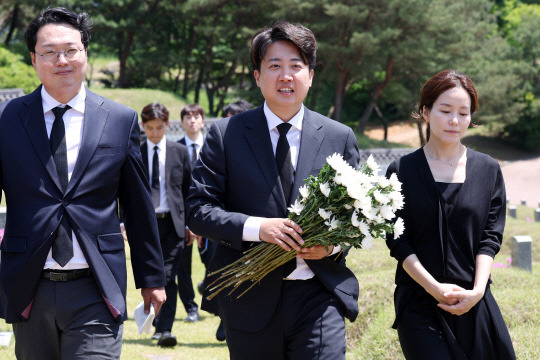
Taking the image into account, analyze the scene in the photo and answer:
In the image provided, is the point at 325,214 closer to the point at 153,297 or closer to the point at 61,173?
the point at 153,297

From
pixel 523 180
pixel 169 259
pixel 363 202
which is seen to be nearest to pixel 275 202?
pixel 363 202

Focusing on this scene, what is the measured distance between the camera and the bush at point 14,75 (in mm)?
23281

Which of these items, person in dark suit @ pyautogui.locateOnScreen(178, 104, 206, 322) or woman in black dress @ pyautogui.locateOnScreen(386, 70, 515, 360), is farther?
person in dark suit @ pyautogui.locateOnScreen(178, 104, 206, 322)

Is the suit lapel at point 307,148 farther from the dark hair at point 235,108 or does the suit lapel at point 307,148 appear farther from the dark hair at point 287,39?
the dark hair at point 235,108

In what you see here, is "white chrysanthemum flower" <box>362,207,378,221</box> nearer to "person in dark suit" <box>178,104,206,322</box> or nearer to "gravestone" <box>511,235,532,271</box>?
"person in dark suit" <box>178,104,206,322</box>

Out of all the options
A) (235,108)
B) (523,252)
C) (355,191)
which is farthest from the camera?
(523,252)

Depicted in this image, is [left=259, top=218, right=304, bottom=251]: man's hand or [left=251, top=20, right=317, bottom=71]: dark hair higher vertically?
[left=251, top=20, right=317, bottom=71]: dark hair

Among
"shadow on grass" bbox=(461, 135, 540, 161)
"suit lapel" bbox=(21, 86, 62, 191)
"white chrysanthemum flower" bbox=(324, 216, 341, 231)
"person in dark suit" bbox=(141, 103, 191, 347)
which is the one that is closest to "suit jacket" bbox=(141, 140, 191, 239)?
"person in dark suit" bbox=(141, 103, 191, 347)

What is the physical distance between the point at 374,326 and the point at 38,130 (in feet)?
11.3

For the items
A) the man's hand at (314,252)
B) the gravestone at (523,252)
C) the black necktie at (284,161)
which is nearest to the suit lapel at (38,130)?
A: the black necktie at (284,161)

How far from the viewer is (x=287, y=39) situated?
340 cm

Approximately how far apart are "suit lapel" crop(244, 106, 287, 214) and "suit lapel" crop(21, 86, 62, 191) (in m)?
0.94

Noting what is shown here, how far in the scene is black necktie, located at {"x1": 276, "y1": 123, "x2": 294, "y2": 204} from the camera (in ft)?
11.2

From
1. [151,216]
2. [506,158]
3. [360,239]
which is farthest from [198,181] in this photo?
[506,158]
